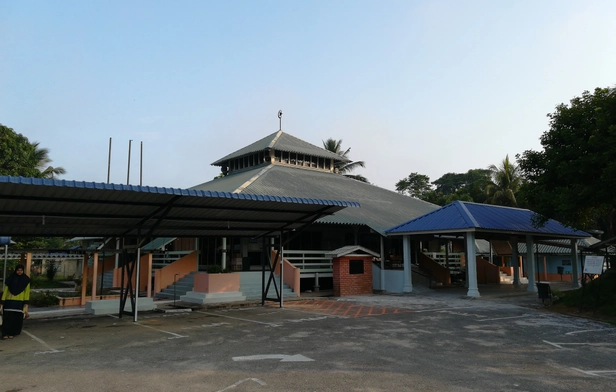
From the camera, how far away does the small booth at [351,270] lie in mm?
20297

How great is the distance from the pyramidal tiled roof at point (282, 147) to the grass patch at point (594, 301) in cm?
2001

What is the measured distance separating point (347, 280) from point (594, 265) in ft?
31.9

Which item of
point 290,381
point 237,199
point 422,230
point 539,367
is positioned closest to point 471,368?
point 539,367

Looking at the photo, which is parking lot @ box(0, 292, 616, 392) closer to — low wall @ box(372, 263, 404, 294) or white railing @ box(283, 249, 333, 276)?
low wall @ box(372, 263, 404, 294)

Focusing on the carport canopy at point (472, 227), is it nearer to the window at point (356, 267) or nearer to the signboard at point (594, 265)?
the window at point (356, 267)

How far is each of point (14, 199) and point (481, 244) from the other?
3343 cm

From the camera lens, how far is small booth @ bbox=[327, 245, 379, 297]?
20297 mm

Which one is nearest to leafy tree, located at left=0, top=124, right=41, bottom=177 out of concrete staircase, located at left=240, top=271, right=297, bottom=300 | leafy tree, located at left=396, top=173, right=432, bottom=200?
concrete staircase, located at left=240, top=271, right=297, bottom=300

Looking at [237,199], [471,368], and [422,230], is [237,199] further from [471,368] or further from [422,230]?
[422,230]

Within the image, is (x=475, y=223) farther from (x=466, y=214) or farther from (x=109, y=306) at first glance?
(x=109, y=306)

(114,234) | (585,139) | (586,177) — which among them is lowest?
(114,234)

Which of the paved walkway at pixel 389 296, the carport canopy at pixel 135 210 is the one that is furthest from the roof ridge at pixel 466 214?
the carport canopy at pixel 135 210

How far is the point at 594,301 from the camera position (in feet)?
47.3

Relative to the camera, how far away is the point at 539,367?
722cm
